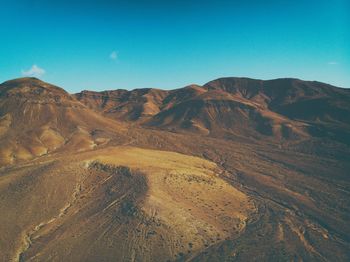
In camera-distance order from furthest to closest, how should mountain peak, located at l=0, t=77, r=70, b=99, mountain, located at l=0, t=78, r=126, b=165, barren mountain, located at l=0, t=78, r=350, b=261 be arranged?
mountain peak, located at l=0, t=77, r=70, b=99 → mountain, located at l=0, t=78, r=126, b=165 → barren mountain, located at l=0, t=78, r=350, b=261

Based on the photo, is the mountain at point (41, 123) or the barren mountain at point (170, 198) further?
the mountain at point (41, 123)

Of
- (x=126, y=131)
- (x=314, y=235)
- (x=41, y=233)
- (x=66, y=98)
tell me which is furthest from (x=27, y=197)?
(x=66, y=98)

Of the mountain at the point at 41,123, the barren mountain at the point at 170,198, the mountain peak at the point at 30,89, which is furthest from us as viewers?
the mountain peak at the point at 30,89

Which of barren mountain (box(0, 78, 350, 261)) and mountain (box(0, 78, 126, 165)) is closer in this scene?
barren mountain (box(0, 78, 350, 261))

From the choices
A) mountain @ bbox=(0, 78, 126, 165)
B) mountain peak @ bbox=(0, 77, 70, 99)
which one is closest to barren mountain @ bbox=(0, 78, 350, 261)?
mountain @ bbox=(0, 78, 126, 165)

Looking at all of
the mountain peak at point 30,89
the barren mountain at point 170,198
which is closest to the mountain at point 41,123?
the mountain peak at point 30,89

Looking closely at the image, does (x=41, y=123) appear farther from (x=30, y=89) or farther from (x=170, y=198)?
(x=170, y=198)

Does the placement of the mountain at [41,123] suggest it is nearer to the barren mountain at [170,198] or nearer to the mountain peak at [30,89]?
the mountain peak at [30,89]

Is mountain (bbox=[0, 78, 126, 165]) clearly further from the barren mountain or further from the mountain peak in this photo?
the barren mountain

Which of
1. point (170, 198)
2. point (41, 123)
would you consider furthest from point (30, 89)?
point (170, 198)

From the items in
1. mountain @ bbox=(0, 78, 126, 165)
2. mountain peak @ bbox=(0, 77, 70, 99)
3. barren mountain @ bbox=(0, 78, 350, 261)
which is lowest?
barren mountain @ bbox=(0, 78, 350, 261)

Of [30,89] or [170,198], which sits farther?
[30,89]

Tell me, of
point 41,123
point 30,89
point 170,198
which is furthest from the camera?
point 30,89
